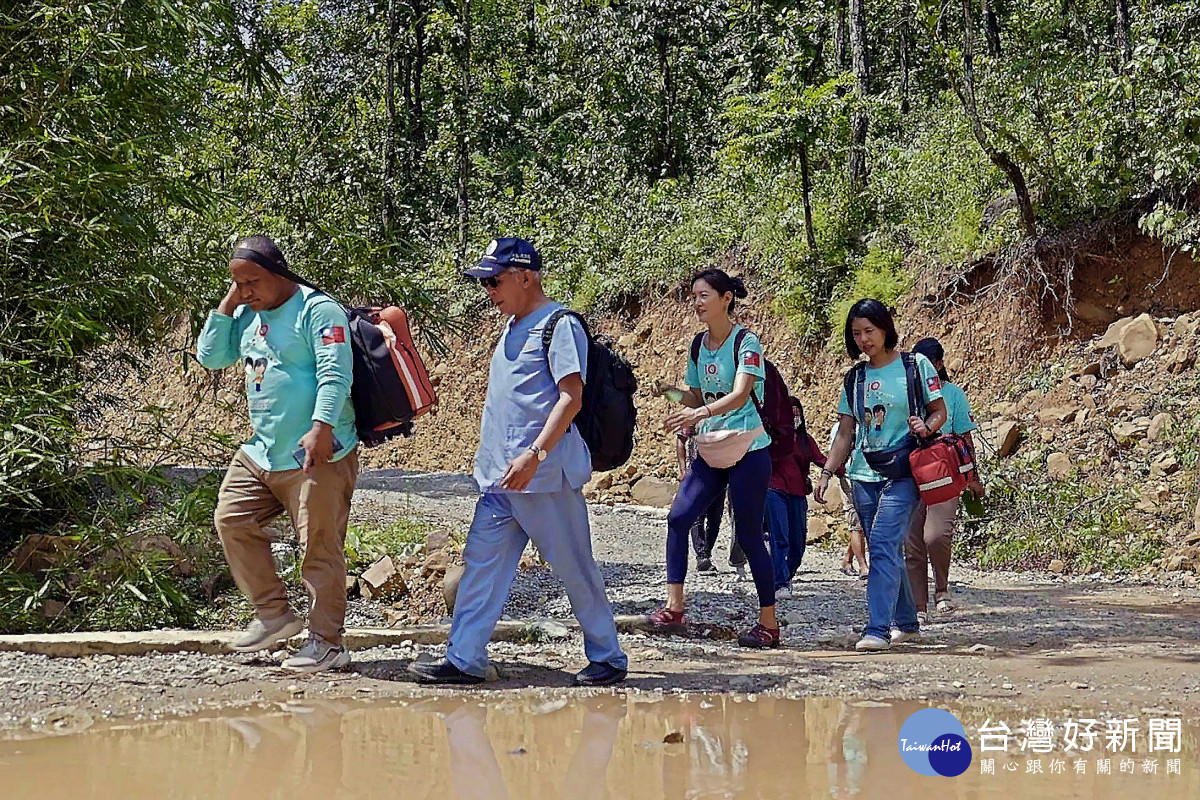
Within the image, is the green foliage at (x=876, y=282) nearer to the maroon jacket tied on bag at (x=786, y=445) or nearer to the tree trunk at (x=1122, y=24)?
the tree trunk at (x=1122, y=24)

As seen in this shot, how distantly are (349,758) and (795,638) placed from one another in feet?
11.1

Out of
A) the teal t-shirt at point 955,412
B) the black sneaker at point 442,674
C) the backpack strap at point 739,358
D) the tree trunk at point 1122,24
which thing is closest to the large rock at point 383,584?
the black sneaker at point 442,674

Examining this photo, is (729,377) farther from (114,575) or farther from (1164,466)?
(1164,466)

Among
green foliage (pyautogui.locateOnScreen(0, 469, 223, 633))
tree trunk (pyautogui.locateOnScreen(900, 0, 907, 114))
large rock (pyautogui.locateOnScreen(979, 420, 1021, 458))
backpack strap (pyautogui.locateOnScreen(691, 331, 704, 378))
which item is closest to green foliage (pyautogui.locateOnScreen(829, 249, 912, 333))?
large rock (pyautogui.locateOnScreen(979, 420, 1021, 458))

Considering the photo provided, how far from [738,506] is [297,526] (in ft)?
7.38

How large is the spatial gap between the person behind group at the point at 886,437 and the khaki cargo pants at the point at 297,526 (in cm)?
275

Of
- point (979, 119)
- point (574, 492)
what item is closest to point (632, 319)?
point (979, 119)

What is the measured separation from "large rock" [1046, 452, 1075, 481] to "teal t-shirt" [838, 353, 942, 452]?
5718 mm

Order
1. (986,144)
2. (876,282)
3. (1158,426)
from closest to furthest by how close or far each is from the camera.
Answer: (1158,426) < (986,144) < (876,282)

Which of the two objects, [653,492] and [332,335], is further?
[653,492]

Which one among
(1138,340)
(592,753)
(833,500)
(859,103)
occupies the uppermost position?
(859,103)

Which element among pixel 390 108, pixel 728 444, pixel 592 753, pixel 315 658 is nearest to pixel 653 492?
pixel 728 444

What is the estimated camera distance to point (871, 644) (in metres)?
6.61

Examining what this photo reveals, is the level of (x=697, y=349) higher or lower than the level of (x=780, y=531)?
higher
